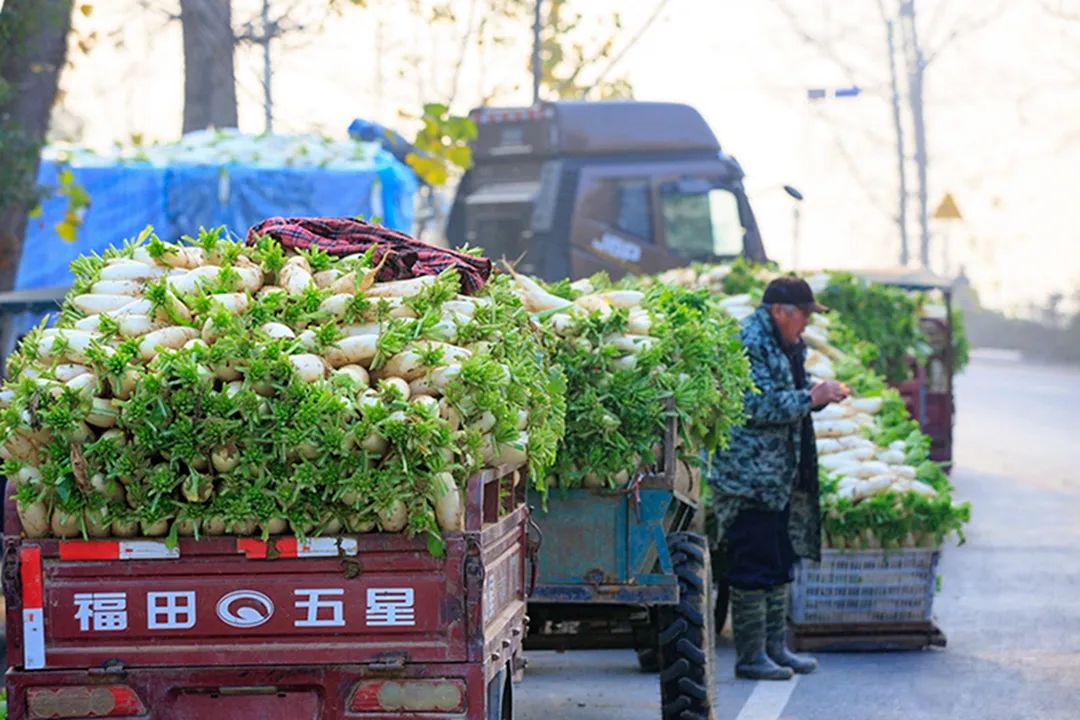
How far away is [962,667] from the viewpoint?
1026 cm

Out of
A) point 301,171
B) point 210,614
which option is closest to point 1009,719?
point 210,614

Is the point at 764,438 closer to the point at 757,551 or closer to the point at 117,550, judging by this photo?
the point at 757,551

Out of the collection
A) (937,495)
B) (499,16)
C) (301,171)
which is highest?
(499,16)

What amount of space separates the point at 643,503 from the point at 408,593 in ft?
7.33

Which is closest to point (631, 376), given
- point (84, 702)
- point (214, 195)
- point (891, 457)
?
point (84, 702)

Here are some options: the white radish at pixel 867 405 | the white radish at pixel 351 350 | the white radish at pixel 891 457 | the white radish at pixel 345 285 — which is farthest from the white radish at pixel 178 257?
the white radish at pixel 867 405

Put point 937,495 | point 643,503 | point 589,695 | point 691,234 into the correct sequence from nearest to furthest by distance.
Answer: point 643,503, point 589,695, point 937,495, point 691,234

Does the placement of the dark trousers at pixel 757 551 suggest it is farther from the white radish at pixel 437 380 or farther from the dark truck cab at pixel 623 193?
the dark truck cab at pixel 623 193

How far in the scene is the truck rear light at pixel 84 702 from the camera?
5.98 meters

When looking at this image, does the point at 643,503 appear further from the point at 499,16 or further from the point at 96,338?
the point at 499,16

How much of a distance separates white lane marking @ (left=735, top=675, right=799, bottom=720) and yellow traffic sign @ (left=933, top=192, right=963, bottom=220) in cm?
3141

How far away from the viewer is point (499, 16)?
3119 cm

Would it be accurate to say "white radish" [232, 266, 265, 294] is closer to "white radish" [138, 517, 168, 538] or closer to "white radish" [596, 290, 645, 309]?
"white radish" [138, 517, 168, 538]

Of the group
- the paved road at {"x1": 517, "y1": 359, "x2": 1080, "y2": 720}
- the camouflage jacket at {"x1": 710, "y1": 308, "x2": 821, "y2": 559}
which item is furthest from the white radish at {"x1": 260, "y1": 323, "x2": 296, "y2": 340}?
the camouflage jacket at {"x1": 710, "y1": 308, "x2": 821, "y2": 559}
